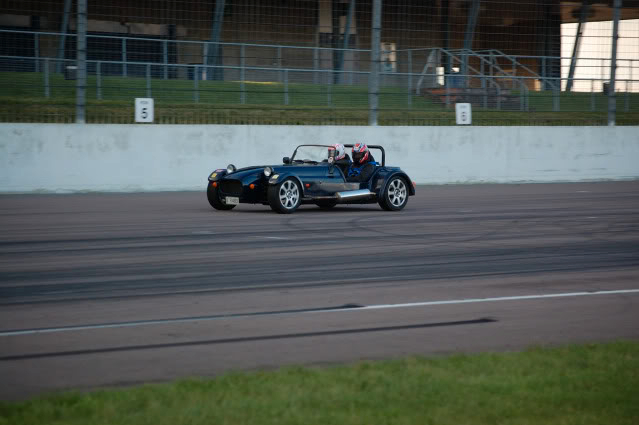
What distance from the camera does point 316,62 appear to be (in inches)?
944

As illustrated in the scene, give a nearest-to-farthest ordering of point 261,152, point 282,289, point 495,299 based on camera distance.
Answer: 1. point 495,299
2. point 282,289
3. point 261,152

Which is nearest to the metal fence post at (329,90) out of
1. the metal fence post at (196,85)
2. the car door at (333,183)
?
the metal fence post at (196,85)

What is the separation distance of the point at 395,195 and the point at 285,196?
2.18 metres

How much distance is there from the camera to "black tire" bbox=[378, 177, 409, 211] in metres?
15.1

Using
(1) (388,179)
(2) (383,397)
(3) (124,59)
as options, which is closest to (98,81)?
(3) (124,59)

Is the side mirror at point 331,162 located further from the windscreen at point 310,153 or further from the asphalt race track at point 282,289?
the windscreen at point 310,153

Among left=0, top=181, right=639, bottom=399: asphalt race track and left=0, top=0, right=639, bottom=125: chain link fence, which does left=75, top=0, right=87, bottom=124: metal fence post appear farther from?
left=0, top=181, right=639, bottom=399: asphalt race track

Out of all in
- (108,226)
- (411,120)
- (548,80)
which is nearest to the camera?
(108,226)

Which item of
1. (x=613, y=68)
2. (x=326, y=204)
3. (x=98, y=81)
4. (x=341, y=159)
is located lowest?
(x=326, y=204)

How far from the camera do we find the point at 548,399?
176 inches

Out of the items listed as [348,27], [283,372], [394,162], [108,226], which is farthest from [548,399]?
[348,27]

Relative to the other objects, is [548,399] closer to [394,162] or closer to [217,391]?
[217,391]

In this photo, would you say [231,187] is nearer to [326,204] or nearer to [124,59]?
[326,204]

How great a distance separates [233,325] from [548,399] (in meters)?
2.45
